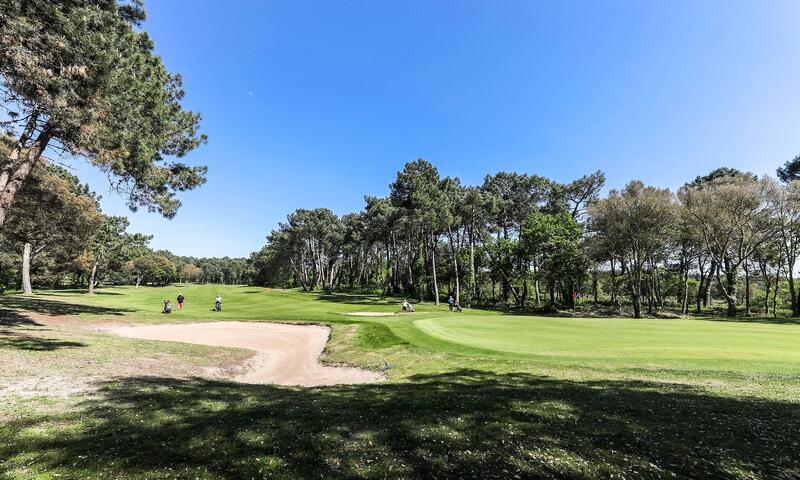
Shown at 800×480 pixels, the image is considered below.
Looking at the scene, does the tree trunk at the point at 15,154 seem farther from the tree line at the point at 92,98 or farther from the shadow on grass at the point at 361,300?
the shadow on grass at the point at 361,300

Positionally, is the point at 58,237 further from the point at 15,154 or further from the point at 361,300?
the point at 361,300

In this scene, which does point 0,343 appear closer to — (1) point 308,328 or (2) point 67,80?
(2) point 67,80

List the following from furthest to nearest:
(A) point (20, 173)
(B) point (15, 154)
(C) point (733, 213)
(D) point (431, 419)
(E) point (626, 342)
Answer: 1. (C) point (733, 213)
2. (E) point (626, 342)
3. (B) point (15, 154)
4. (A) point (20, 173)
5. (D) point (431, 419)

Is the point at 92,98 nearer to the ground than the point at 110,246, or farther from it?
farther from it

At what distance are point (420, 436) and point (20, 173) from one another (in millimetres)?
18599

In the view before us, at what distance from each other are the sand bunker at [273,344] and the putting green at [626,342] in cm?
636

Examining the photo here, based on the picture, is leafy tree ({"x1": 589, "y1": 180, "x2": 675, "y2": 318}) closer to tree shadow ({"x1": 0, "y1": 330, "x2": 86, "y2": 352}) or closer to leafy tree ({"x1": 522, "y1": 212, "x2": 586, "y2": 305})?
leafy tree ({"x1": 522, "y1": 212, "x2": 586, "y2": 305})

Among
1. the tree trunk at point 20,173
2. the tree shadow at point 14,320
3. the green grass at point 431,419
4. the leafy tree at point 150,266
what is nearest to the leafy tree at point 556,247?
the green grass at point 431,419

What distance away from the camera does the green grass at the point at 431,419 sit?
16.0 feet

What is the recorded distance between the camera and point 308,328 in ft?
87.9

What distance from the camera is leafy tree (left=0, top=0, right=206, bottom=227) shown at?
11.0 metres

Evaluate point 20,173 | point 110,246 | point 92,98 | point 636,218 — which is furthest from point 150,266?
point 636,218

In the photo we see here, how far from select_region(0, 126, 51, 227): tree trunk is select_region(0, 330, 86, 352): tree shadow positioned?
15.6ft

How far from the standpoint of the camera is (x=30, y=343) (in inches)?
555
